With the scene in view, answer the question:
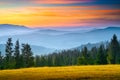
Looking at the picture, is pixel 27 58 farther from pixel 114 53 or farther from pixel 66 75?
pixel 66 75

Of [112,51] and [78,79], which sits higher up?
[112,51]

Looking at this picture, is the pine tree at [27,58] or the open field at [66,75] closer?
the open field at [66,75]

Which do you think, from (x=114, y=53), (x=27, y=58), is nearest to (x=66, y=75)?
(x=27, y=58)

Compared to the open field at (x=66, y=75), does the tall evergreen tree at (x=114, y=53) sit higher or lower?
higher

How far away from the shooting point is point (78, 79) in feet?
184

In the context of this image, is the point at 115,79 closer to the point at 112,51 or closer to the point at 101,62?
the point at 101,62

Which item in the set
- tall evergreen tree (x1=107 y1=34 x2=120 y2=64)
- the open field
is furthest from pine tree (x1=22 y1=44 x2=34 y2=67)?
the open field

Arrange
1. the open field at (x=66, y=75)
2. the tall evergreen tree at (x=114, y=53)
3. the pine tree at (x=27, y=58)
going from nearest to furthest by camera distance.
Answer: the open field at (x=66, y=75) → the pine tree at (x=27, y=58) → the tall evergreen tree at (x=114, y=53)

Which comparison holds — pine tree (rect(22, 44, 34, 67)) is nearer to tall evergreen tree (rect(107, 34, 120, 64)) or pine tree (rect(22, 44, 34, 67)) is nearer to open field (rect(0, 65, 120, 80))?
tall evergreen tree (rect(107, 34, 120, 64))

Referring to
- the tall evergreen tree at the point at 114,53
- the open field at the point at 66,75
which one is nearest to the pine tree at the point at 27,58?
the tall evergreen tree at the point at 114,53

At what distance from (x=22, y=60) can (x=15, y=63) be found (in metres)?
4.92

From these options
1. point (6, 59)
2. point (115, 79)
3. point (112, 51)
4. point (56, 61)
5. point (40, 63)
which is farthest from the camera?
point (56, 61)

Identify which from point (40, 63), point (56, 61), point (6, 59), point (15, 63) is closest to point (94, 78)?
point (15, 63)

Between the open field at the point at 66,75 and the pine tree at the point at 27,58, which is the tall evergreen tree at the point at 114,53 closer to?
the pine tree at the point at 27,58
